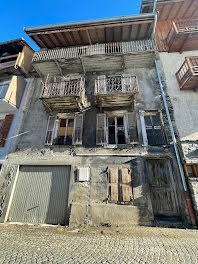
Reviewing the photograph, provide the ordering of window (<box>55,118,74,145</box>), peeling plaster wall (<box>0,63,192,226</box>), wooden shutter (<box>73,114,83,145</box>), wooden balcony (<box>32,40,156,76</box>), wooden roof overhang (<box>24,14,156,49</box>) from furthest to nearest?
1. wooden roof overhang (<box>24,14,156,49</box>)
2. wooden balcony (<box>32,40,156,76</box>)
3. window (<box>55,118,74,145</box>)
4. wooden shutter (<box>73,114,83,145</box>)
5. peeling plaster wall (<box>0,63,192,226</box>)

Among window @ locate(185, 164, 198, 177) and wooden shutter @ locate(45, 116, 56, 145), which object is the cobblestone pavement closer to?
window @ locate(185, 164, 198, 177)

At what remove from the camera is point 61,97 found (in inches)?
318

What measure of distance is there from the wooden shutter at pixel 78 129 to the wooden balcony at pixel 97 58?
428 centimetres

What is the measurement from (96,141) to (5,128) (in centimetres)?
699

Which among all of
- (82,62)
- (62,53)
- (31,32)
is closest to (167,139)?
(82,62)

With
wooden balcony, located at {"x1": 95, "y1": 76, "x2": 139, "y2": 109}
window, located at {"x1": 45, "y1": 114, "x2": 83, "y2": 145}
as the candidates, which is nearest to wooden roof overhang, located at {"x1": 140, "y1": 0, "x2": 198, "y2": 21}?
wooden balcony, located at {"x1": 95, "y1": 76, "x2": 139, "y2": 109}

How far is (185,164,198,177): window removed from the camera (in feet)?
21.6

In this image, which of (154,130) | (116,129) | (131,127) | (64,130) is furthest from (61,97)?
(154,130)

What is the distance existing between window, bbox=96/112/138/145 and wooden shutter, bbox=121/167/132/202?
5.72 feet

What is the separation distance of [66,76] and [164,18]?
10913 millimetres

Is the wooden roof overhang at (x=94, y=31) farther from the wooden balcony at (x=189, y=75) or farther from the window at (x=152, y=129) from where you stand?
the window at (x=152, y=129)

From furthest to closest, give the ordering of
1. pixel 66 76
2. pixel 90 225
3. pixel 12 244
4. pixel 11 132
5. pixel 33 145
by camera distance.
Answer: pixel 66 76 < pixel 11 132 < pixel 33 145 < pixel 90 225 < pixel 12 244

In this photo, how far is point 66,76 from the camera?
413 inches

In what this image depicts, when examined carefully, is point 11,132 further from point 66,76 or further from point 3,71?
point 66,76
